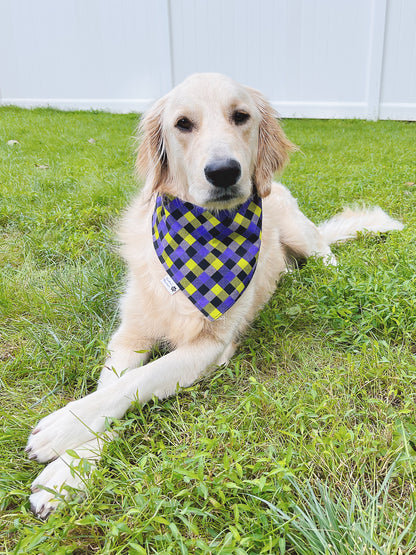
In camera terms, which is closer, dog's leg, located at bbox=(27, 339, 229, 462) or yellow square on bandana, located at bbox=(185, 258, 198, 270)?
dog's leg, located at bbox=(27, 339, 229, 462)

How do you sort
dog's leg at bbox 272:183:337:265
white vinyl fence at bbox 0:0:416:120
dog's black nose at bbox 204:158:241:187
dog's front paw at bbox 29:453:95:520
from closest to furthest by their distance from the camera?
dog's front paw at bbox 29:453:95:520
dog's black nose at bbox 204:158:241:187
dog's leg at bbox 272:183:337:265
white vinyl fence at bbox 0:0:416:120


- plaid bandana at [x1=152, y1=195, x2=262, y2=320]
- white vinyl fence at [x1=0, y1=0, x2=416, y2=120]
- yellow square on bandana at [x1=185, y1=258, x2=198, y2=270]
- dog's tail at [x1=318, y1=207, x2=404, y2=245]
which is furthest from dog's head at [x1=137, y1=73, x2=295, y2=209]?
white vinyl fence at [x1=0, y1=0, x2=416, y2=120]

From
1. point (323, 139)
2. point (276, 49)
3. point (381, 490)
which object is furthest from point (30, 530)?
point (276, 49)

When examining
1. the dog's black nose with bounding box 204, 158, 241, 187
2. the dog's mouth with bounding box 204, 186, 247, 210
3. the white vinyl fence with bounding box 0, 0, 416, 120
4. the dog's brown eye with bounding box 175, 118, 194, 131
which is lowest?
the white vinyl fence with bounding box 0, 0, 416, 120

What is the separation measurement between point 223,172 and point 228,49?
30.3 ft

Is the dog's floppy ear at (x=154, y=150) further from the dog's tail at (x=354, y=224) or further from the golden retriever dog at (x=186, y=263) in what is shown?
the dog's tail at (x=354, y=224)

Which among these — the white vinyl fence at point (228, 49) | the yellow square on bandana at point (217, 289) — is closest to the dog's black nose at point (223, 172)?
the yellow square on bandana at point (217, 289)

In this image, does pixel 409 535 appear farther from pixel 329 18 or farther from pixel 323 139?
pixel 329 18

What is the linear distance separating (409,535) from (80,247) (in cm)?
242

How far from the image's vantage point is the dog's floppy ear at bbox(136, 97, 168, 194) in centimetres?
216

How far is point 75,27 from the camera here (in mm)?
10086

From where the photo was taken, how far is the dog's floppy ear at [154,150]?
2.16 meters

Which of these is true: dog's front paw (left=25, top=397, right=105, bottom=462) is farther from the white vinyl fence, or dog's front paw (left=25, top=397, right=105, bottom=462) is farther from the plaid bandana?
the white vinyl fence

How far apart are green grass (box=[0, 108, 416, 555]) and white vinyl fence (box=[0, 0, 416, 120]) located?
784 cm
